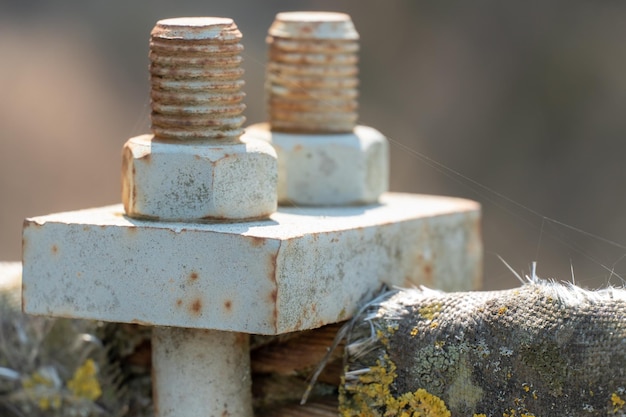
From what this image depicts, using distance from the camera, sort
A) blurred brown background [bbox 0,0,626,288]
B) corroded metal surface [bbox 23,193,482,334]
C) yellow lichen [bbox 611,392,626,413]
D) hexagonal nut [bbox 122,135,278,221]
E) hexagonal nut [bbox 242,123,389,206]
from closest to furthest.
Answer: yellow lichen [bbox 611,392,626,413] → corroded metal surface [bbox 23,193,482,334] → hexagonal nut [bbox 122,135,278,221] → hexagonal nut [bbox 242,123,389,206] → blurred brown background [bbox 0,0,626,288]

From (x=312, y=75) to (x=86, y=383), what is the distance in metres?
0.88

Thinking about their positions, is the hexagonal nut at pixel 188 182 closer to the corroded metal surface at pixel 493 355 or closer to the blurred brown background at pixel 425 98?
the corroded metal surface at pixel 493 355

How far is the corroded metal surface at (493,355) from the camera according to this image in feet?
6.68

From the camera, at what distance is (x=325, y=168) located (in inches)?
112

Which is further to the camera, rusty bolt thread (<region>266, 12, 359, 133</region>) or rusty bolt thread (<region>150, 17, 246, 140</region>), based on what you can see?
rusty bolt thread (<region>266, 12, 359, 133</region>)

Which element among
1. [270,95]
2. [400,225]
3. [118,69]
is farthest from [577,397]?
[118,69]

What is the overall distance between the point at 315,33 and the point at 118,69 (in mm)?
4405

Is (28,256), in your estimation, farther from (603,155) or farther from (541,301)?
(603,155)

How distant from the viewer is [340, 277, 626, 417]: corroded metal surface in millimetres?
2035

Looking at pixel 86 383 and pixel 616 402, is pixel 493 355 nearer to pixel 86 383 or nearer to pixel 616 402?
pixel 616 402

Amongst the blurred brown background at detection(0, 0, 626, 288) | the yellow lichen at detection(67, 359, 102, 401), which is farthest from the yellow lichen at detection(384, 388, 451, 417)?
the blurred brown background at detection(0, 0, 626, 288)

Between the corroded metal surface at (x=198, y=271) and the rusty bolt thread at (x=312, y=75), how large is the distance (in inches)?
20.2

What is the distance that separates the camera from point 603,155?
21.9 feet

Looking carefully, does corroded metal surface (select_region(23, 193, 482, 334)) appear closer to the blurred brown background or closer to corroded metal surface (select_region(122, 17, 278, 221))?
corroded metal surface (select_region(122, 17, 278, 221))
